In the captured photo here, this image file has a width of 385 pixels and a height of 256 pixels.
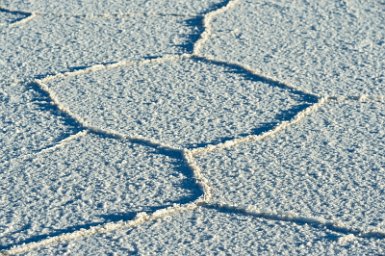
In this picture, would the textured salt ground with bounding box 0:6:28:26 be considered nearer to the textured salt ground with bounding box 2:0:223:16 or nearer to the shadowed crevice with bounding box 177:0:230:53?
the textured salt ground with bounding box 2:0:223:16

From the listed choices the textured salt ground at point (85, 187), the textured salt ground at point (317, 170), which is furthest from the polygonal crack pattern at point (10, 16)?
the textured salt ground at point (317, 170)

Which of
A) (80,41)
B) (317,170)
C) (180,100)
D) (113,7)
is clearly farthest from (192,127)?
(113,7)

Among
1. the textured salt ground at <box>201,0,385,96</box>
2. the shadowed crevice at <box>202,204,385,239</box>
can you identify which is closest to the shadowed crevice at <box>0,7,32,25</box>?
the textured salt ground at <box>201,0,385,96</box>

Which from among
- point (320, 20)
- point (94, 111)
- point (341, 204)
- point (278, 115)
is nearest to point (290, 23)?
point (320, 20)

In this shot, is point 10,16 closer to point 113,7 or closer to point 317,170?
point 113,7

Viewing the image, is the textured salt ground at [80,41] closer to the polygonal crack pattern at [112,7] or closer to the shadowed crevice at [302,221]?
the polygonal crack pattern at [112,7]

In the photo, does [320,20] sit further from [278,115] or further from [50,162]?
[50,162]
